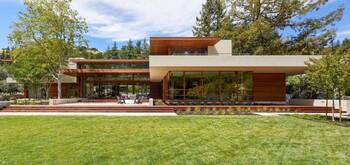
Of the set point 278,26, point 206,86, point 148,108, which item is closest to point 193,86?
point 206,86

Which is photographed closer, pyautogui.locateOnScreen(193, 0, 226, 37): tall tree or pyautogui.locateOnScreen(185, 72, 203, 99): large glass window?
pyautogui.locateOnScreen(185, 72, 203, 99): large glass window

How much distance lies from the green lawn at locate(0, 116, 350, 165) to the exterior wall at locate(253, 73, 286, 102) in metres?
14.9

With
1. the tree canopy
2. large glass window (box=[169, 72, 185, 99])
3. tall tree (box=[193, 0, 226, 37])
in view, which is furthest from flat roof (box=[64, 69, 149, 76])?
tall tree (box=[193, 0, 226, 37])

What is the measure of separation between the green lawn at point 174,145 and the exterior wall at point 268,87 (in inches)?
585

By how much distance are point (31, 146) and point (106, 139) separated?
2091 millimetres

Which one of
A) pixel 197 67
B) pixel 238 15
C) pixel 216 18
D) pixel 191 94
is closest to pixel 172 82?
pixel 191 94

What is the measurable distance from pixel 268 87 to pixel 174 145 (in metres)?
20.0

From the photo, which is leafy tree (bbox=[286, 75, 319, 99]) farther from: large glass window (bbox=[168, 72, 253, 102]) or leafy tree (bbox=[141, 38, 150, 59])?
leafy tree (bbox=[141, 38, 150, 59])

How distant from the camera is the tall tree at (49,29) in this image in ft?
100

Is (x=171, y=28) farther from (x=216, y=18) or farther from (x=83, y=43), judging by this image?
(x=83, y=43)

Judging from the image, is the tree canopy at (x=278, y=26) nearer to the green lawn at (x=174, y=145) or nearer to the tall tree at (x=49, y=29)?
the tall tree at (x=49, y=29)

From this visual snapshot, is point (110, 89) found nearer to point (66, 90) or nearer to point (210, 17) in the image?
point (66, 90)

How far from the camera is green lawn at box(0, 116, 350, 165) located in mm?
7125

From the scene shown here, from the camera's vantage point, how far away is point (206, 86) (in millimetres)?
24141
